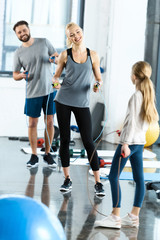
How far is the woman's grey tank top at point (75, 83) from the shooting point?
12.2 feet

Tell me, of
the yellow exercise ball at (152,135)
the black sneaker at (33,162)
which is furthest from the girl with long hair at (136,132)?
the yellow exercise ball at (152,135)

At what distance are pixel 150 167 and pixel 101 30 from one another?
9.36 feet

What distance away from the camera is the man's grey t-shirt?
4.56 metres

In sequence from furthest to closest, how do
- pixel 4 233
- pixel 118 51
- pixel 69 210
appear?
pixel 118 51 < pixel 69 210 < pixel 4 233

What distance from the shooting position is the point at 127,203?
12.2 ft

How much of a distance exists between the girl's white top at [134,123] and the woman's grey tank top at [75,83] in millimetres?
880

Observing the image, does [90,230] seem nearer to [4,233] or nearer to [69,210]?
[69,210]

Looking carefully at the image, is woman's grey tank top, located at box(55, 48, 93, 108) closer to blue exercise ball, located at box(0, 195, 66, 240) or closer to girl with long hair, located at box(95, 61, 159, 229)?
girl with long hair, located at box(95, 61, 159, 229)

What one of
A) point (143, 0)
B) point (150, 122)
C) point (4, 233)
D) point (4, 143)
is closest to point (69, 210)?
point (150, 122)

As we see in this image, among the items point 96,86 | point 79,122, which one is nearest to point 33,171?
point 79,122

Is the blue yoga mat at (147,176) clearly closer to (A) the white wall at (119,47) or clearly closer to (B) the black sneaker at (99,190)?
(B) the black sneaker at (99,190)

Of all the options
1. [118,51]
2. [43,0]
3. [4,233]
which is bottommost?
[4,233]

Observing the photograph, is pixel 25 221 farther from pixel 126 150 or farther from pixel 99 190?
pixel 99 190

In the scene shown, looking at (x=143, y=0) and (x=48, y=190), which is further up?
(x=143, y=0)
